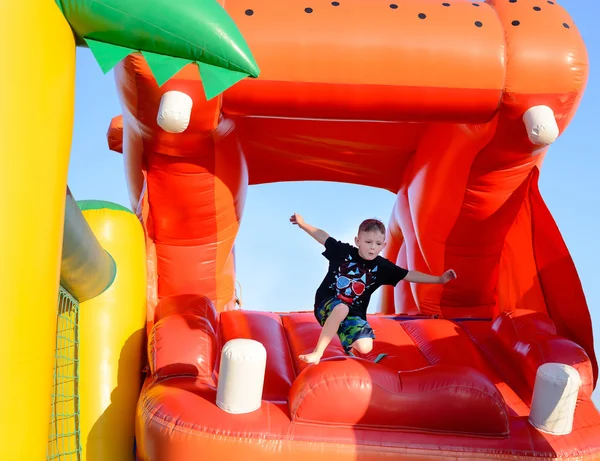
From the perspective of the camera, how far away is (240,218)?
3.44m

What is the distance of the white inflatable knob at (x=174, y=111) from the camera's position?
8.40 feet

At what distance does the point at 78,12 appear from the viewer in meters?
1.17

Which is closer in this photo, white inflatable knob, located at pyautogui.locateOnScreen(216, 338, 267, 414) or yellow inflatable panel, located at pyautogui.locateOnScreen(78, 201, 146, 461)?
white inflatable knob, located at pyautogui.locateOnScreen(216, 338, 267, 414)

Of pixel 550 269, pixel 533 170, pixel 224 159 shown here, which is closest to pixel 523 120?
pixel 533 170

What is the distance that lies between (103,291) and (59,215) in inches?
55.6

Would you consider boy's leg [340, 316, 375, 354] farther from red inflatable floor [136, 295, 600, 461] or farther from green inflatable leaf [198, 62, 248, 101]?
green inflatable leaf [198, 62, 248, 101]

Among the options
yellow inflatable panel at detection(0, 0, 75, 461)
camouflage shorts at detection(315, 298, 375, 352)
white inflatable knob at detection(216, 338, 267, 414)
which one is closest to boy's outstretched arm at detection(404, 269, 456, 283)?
camouflage shorts at detection(315, 298, 375, 352)

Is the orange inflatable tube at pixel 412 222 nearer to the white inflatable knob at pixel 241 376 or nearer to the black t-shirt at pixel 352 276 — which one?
the white inflatable knob at pixel 241 376

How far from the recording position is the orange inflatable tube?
2.13 m

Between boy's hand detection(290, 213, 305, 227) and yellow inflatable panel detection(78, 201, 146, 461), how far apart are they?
65cm

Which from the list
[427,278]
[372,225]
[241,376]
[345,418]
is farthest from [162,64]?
[427,278]

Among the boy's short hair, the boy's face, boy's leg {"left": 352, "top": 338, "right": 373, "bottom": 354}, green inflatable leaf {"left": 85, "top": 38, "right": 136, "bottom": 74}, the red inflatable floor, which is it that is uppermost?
green inflatable leaf {"left": 85, "top": 38, "right": 136, "bottom": 74}

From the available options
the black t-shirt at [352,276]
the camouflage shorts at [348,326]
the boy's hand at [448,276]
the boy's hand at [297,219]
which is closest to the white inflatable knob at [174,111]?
the boy's hand at [297,219]

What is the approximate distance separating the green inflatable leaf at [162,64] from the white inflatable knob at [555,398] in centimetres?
157
